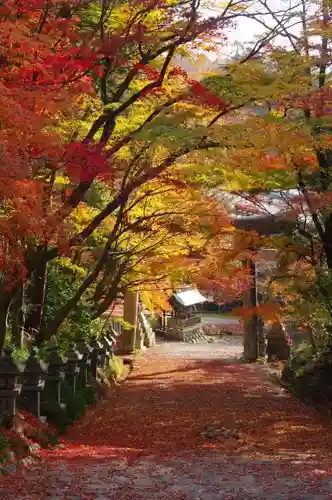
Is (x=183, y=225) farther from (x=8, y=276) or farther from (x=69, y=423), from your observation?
(x=8, y=276)

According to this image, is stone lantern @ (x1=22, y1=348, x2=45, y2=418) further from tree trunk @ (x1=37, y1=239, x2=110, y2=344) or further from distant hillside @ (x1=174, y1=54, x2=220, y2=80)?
distant hillside @ (x1=174, y1=54, x2=220, y2=80)

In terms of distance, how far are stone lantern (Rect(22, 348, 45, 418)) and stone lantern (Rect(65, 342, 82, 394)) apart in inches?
111

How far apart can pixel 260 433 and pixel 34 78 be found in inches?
298

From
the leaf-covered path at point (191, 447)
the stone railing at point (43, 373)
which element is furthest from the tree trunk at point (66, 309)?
the leaf-covered path at point (191, 447)

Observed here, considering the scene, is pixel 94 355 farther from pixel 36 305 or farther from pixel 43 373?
pixel 43 373

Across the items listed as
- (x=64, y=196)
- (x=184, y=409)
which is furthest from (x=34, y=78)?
(x=184, y=409)

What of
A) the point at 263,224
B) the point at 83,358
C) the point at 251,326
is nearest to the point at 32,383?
the point at 83,358

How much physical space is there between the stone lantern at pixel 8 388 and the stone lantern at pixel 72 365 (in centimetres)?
445

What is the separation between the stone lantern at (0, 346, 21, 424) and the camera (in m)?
10.2

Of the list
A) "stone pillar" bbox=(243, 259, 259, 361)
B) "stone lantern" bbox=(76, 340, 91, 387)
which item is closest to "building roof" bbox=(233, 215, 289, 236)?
"stone lantern" bbox=(76, 340, 91, 387)

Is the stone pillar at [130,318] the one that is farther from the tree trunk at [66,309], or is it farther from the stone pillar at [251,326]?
the tree trunk at [66,309]

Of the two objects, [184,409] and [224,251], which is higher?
[224,251]

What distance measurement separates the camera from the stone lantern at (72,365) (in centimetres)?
1492

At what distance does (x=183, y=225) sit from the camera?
675 inches
